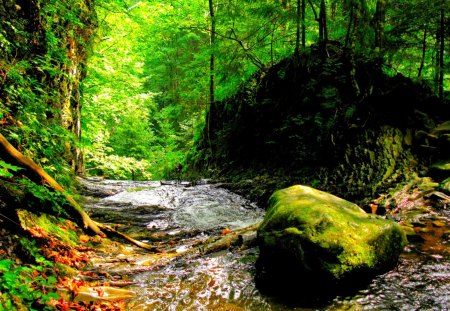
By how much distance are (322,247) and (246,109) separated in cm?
953

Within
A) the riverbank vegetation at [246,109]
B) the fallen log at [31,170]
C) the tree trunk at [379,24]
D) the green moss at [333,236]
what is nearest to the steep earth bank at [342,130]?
the riverbank vegetation at [246,109]

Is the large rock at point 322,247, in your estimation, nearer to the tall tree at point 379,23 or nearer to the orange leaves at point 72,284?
the orange leaves at point 72,284

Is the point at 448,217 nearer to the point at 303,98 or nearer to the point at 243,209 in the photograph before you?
the point at 243,209

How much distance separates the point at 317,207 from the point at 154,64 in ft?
91.6

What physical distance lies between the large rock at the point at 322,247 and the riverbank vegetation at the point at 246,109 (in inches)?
87.3

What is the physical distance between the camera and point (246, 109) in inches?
492

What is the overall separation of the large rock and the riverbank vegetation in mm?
2217

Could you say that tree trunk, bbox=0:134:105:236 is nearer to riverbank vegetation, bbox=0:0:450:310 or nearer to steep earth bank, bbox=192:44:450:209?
riverbank vegetation, bbox=0:0:450:310

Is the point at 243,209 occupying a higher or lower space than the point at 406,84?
lower

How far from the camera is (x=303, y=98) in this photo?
9742mm

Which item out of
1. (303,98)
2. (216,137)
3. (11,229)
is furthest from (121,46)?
(11,229)

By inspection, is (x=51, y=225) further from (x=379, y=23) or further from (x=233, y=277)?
(x=379, y=23)

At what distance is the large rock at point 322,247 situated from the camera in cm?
343

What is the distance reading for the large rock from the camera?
343 centimetres
